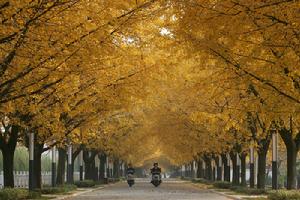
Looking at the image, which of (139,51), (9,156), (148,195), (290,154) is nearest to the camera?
(139,51)

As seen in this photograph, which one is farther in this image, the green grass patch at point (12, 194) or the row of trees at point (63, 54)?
the green grass patch at point (12, 194)

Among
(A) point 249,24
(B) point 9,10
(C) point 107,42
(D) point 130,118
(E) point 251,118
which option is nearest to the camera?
(B) point 9,10

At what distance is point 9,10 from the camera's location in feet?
51.5

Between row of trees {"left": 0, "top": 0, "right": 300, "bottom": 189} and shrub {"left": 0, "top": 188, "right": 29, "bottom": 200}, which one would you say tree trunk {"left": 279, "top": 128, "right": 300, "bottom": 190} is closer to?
row of trees {"left": 0, "top": 0, "right": 300, "bottom": 189}

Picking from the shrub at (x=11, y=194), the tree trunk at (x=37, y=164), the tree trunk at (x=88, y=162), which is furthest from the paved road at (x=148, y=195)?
the tree trunk at (x=88, y=162)

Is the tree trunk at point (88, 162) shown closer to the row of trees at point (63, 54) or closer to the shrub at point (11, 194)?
the row of trees at point (63, 54)

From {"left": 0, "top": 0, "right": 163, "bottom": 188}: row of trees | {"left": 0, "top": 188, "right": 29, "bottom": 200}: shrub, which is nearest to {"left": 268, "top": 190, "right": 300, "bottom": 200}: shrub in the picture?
{"left": 0, "top": 0, "right": 163, "bottom": 188}: row of trees

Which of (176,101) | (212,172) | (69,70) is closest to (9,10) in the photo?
(69,70)

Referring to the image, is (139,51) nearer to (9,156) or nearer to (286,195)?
(286,195)

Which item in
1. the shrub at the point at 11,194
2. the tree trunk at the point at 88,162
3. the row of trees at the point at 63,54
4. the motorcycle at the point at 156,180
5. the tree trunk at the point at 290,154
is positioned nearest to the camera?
the row of trees at the point at 63,54

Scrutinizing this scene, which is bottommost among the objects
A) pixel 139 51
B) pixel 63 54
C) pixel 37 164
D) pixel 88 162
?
pixel 88 162

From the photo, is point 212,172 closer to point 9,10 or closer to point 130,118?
point 130,118

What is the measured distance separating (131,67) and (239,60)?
9.73 metres

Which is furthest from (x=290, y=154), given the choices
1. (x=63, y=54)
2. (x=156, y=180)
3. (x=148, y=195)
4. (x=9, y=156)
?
(x=156, y=180)
